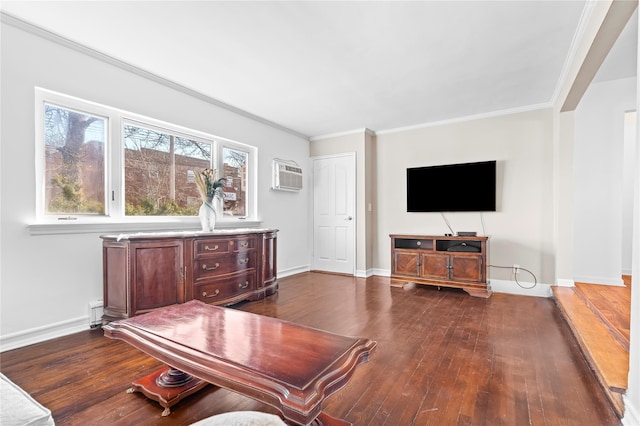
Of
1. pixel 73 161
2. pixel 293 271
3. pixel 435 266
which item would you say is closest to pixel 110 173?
pixel 73 161

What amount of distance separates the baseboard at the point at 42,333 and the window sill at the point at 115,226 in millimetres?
773

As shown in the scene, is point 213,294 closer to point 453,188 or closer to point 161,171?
point 161,171

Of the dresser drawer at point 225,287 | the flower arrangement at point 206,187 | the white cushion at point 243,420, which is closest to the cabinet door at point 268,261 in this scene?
the dresser drawer at point 225,287

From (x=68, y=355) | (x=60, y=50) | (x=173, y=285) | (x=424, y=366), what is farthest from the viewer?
(x=173, y=285)

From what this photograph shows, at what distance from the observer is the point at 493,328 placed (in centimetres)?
273

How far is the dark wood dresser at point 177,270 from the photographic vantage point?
2.62 m

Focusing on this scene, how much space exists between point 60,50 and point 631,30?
4.83 m

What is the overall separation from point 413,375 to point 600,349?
1276 mm

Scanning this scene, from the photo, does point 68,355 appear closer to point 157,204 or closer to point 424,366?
point 157,204

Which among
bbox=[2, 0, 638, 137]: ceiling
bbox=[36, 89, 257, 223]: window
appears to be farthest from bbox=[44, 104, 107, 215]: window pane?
bbox=[2, 0, 638, 137]: ceiling

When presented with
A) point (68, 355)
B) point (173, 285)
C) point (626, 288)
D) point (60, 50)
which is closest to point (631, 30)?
point (626, 288)

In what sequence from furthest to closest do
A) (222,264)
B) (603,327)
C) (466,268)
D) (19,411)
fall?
(466,268) → (222,264) → (603,327) → (19,411)

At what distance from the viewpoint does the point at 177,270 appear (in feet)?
9.52

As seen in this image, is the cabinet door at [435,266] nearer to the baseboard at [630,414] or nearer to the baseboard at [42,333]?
the baseboard at [630,414]
